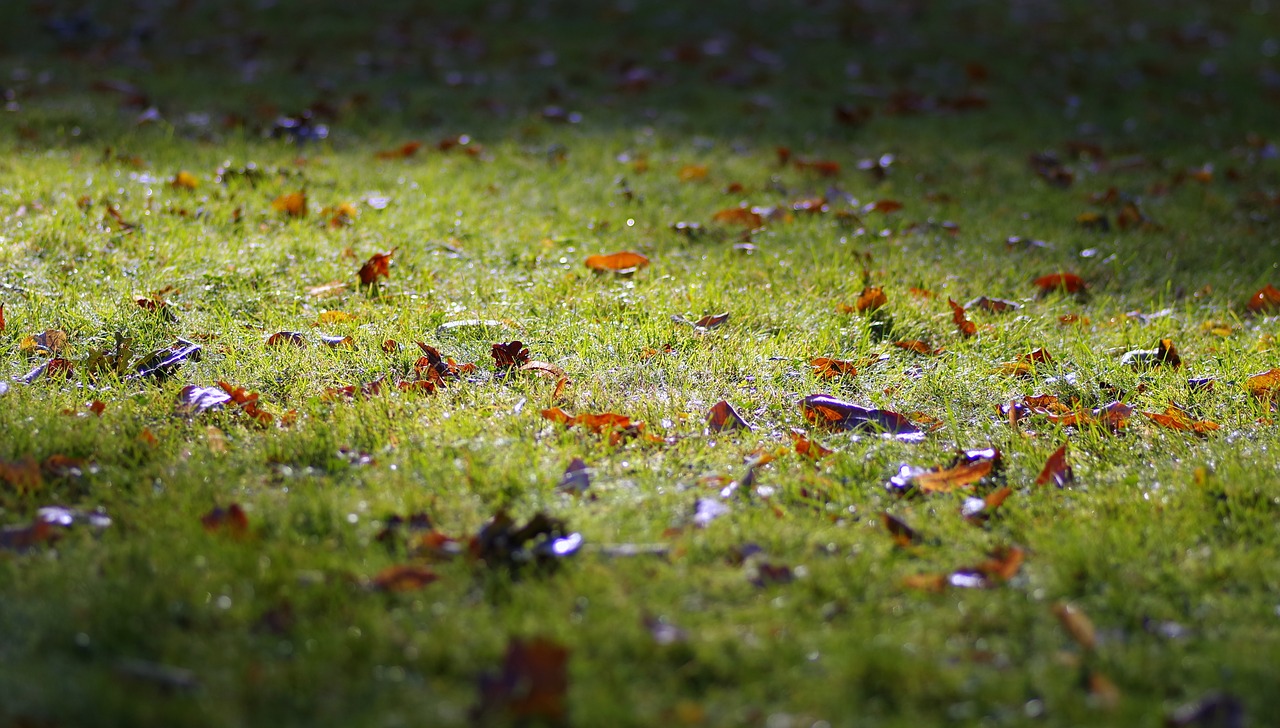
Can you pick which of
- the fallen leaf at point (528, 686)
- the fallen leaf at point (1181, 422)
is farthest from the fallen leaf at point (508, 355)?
the fallen leaf at point (1181, 422)

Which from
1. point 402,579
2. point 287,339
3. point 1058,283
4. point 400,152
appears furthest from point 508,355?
point 400,152

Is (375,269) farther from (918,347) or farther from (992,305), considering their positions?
(992,305)

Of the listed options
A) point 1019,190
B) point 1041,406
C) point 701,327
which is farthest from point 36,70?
point 1041,406

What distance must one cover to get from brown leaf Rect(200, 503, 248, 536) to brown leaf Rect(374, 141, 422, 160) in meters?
3.16

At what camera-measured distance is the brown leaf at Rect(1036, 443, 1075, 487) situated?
248cm

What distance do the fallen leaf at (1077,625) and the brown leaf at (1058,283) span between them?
2074 millimetres

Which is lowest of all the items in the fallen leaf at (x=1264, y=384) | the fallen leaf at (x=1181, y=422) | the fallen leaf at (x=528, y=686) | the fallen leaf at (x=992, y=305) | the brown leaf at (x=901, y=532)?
the fallen leaf at (x=992, y=305)

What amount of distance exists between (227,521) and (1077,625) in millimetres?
1621

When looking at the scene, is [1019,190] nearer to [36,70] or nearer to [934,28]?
[934,28]

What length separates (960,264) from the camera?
4.02 meters

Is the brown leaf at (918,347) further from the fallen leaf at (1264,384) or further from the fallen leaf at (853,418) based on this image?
the fallen leaf at (1264,384)

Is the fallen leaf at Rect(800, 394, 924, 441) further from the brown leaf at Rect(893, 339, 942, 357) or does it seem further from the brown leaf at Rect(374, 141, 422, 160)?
the brown leaf at Rect(374, 141, 422, 160)

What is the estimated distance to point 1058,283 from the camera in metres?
3.83

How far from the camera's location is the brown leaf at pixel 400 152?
5074mm
